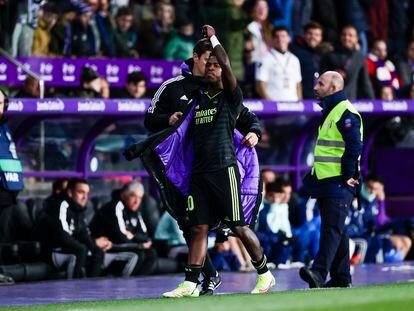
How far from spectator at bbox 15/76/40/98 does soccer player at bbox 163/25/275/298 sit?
14.3ft

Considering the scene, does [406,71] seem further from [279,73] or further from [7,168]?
[7,168]

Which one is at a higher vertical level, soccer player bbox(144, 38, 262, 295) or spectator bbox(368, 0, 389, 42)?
spectator bbox(368, 0, 389, 42)

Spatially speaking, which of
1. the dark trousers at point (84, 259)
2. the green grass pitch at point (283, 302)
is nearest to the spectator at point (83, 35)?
the dark trousers at point (84, 259)

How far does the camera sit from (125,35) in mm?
18281

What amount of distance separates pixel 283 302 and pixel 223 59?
199 cm

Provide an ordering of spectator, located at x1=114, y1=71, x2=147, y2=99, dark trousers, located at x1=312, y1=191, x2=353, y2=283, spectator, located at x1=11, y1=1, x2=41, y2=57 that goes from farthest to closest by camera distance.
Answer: spectator, located at x1=11, y1=1, x2=41, y2=57 < spectator, located at x1=114, y1=71, x2=147, y2=99 < dark trousers, located at x1=312, y1=191, x2=353, y2=283

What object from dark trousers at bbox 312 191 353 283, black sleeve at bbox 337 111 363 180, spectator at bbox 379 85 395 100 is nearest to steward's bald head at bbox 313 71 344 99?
black sleeve at bbox 337 111 363 180

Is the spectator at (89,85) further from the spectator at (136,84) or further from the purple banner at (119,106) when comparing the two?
the purple banner at (119,106)

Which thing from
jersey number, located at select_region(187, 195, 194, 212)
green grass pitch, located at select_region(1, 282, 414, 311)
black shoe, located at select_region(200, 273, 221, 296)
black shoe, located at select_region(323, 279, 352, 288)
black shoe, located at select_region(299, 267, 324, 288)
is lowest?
black shoe, located at select_region(323, 279, 352, 288)

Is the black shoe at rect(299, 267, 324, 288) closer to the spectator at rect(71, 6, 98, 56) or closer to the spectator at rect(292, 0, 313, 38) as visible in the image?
the spectator at rect(71, 6, 98, 56)

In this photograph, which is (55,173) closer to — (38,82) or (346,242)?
(38,82)

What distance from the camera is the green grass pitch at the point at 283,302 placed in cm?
980

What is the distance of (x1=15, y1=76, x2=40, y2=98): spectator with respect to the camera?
15.5 metres

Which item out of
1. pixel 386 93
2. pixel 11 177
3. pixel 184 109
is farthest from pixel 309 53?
pixel 184 109
